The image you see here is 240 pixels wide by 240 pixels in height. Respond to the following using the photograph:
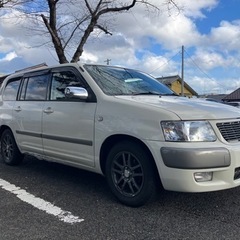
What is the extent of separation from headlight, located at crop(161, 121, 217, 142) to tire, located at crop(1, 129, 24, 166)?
3.50 metres

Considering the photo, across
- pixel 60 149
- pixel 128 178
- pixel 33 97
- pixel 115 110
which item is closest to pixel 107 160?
pixel 128 178

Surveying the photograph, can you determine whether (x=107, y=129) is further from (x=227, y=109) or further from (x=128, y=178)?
(x=227, y=109)

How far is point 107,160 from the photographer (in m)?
4.23

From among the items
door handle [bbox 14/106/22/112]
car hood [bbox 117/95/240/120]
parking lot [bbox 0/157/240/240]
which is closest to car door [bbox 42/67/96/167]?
parking lot [bbox 0/157/240/240]

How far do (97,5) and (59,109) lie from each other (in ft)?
36.2

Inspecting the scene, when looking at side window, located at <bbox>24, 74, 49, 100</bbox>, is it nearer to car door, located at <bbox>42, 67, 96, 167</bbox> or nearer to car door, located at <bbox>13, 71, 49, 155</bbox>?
car door, located at <bbox>13, 71, 49, 155</bbox>

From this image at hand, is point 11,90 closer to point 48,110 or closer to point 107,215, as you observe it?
point 48,110

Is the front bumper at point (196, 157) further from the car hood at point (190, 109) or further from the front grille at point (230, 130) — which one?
the car hood at point (190, 109)

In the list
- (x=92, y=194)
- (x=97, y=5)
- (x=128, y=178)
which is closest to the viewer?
(x=128, y=178)

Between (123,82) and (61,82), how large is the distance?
958 mm

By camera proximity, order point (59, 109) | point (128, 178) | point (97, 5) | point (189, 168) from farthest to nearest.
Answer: point (97, 5) < point (59, 109) < point (128, 178) < point (189, 168)

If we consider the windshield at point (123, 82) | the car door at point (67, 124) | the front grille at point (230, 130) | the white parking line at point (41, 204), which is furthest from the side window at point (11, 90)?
the front grille at point (230, 130)

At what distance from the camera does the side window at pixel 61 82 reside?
15.9ft

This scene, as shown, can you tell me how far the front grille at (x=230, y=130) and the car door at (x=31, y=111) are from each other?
2767mm
